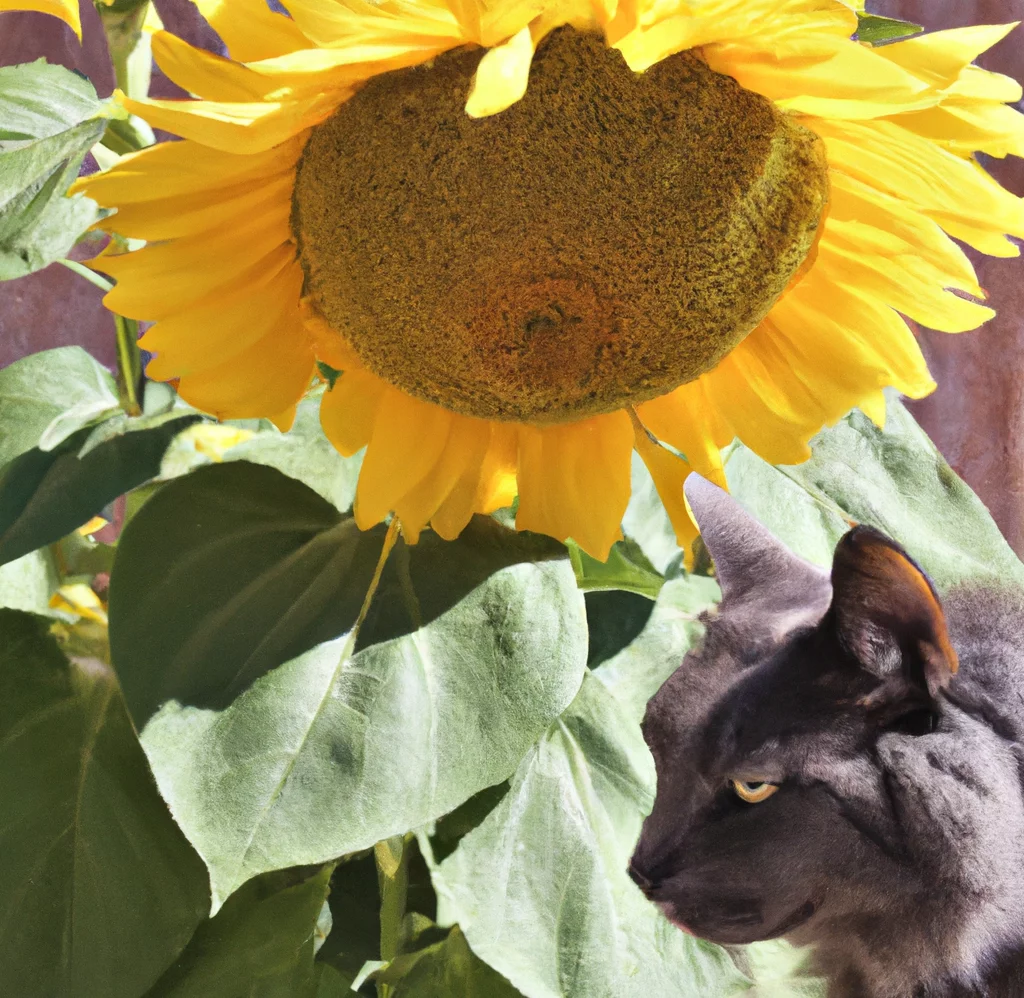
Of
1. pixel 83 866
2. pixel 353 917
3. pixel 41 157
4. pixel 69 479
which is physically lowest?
pixel 353 917

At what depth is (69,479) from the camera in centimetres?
36

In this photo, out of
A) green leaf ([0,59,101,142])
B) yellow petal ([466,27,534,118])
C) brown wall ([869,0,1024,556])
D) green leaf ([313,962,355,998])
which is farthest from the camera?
brown wall ([869,0,1024,556])

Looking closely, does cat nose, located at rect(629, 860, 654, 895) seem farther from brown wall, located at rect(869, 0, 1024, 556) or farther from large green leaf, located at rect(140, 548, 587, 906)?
brown wall, located at rect(869, 0, 1024, 556)

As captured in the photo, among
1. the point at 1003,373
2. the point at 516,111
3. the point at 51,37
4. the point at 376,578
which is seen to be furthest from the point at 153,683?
the point at 1003,373

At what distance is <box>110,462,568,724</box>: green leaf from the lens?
30cm

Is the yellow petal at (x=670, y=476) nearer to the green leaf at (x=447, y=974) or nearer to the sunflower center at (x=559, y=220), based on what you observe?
the sunflower center at (x=559, y=220)

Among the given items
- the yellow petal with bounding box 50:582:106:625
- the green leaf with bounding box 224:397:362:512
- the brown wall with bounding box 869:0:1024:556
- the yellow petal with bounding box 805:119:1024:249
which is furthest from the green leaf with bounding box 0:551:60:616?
the brown wall with bounding box 869:0:1024:556

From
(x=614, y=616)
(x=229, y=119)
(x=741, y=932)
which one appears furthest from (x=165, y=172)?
(x=741, y=932)

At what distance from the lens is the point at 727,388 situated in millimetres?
328

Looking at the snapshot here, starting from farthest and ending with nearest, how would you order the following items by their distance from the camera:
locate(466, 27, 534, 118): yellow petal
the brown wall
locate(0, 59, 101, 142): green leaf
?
the brown wall → locate(0, 59, 101, 142): green leaf → locate(466, 27, 534, 118): yellow petal

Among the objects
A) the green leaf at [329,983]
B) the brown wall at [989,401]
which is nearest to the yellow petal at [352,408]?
the green leaf at [329,983]

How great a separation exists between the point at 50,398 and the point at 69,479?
63 mm

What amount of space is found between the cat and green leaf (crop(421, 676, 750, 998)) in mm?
13

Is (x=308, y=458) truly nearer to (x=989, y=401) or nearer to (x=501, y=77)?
(x=501, y=77)
